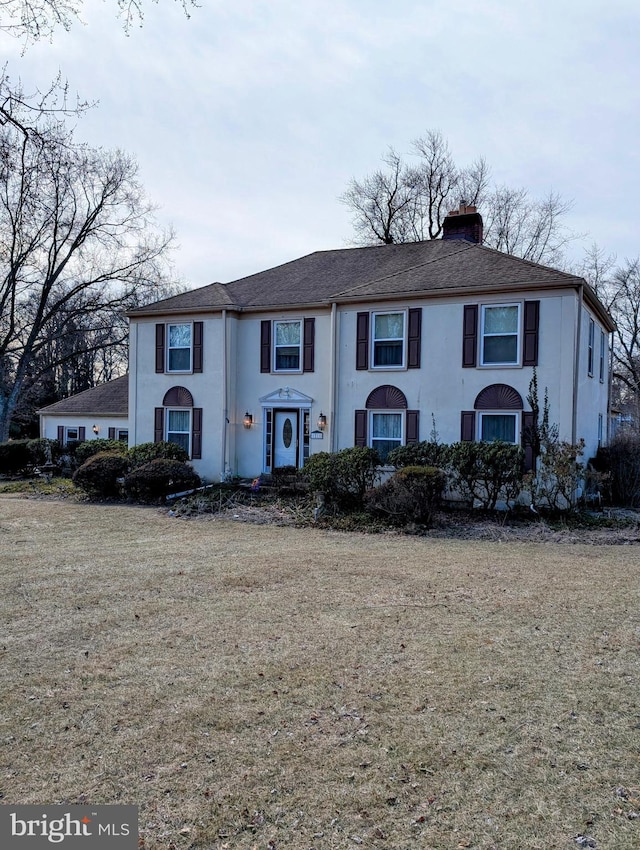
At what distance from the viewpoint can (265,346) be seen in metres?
16.7

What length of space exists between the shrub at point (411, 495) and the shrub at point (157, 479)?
17.3 ft

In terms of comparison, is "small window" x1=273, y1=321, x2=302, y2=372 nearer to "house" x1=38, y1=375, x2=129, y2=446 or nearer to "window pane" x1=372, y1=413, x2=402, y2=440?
"window pane" x1=372, y1=413, x2=402, y2=440

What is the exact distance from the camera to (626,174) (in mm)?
14547

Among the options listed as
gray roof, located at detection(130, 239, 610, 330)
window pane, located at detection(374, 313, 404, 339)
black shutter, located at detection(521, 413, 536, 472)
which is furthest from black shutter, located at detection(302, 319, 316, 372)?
black shutter, located at detection(521, 413, 536, 472)

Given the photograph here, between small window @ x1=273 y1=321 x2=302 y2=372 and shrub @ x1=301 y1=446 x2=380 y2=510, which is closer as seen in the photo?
shrub @ x1=301 y1=446 x2=380 y2=510

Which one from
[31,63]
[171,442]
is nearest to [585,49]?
[31,63]

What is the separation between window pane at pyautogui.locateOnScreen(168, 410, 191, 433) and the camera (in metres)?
17.4

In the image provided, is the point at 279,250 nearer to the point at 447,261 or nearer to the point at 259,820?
the point at 447,261

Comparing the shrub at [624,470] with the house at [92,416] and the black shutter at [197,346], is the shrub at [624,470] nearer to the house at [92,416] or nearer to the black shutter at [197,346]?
the black shutter at [197,346]

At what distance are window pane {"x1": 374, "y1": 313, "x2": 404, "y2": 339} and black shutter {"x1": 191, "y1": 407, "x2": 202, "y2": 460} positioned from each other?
18.7 feet

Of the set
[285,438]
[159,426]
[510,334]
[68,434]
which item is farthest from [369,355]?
[68,434]

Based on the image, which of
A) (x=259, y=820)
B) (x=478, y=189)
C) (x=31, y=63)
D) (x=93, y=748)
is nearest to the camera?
(x=259, y=820)

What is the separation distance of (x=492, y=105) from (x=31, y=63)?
9007 mm

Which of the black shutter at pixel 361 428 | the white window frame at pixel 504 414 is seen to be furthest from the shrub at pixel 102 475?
the white window frame at pixel 504 414
